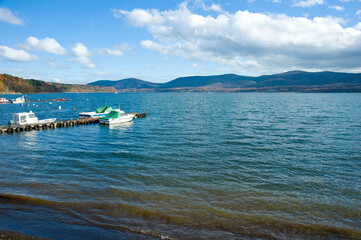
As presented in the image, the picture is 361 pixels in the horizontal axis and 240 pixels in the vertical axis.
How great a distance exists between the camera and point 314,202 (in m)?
14.5

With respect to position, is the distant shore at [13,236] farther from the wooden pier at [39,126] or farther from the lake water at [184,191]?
the wooden pier at [39,126]

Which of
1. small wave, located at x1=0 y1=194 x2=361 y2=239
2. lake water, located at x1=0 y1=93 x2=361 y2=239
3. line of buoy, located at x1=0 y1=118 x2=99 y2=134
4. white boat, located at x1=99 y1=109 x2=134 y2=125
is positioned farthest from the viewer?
white boat, located at x1=99 y1=109 x2=134 y2=125

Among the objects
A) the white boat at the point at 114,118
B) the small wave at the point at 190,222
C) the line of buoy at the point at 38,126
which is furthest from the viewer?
the white boat at the point at 114,118

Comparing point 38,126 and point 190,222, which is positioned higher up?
point 38,126

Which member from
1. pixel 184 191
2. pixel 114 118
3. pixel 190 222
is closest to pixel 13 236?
pixel 190 222

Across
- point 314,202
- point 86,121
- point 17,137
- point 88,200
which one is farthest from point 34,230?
point 86,121

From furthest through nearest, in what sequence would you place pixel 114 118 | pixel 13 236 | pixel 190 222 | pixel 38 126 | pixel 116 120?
pixel 116 120 → pixel 114 118 → pixel 38 126 → pixel 190 222 → pixel 13 236

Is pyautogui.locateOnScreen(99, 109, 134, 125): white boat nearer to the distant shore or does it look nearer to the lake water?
the lake water

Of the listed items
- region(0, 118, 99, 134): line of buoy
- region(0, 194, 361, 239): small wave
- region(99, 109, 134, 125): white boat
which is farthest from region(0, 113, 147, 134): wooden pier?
region(0, 194, 361, 239): small wave

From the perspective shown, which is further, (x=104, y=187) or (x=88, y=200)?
(x=104, y=187)

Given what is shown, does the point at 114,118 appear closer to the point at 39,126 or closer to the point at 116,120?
the point at 116,120

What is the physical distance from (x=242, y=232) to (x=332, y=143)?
24975 mm

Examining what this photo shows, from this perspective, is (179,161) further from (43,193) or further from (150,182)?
(43,193)

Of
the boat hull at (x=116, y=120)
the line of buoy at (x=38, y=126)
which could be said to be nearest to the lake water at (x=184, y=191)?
the line of buoy at (x=38, y=126)
